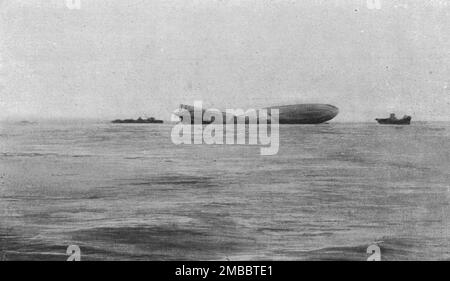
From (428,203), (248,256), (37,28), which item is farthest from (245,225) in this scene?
Result: (37,28)

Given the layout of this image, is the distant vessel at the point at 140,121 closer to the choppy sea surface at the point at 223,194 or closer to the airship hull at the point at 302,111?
the choppy sea surface at the point at 223,194

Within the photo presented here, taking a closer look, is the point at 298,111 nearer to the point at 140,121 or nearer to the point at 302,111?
the point at 302,111

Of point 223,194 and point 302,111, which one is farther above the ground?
point 302,111

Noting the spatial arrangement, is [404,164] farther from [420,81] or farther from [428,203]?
[420,81]

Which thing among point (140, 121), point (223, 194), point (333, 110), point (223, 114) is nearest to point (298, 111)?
point (333, 110)

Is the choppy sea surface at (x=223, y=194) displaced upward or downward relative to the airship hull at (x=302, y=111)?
downward

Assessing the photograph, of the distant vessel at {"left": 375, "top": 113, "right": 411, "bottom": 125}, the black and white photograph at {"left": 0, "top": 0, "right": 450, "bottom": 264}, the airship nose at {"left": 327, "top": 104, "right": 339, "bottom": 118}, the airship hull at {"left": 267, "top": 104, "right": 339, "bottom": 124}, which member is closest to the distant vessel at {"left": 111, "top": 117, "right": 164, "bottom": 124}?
the black and white photograph at {"left": 0, "top": 0, "right": 450, "bottom": 264}

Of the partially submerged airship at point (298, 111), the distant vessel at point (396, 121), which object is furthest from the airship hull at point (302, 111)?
the distant vessel at point (396, 121)

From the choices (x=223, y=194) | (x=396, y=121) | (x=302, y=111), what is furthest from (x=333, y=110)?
(x=223, y=194)

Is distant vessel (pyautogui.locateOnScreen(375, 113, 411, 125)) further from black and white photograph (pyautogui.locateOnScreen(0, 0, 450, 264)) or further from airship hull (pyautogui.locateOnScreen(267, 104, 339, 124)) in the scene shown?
airship hull (pyautogui.locateOnScreen(267, 104, 339, 124))
